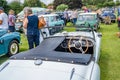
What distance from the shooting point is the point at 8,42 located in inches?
351

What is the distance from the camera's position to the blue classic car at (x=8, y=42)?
8.52 m

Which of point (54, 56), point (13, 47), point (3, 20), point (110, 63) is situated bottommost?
point (110, 63)

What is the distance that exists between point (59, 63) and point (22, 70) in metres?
0.56

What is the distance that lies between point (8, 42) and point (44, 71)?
5.58 m

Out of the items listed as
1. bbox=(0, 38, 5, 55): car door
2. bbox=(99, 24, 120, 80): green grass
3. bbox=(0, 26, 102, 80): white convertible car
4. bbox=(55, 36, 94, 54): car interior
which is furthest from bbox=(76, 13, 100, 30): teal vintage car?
bbox=(0, 26, 102, 80): white convertible car

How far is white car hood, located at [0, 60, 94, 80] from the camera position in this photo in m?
3.46

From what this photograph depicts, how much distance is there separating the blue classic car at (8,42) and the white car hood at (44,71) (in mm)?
4665

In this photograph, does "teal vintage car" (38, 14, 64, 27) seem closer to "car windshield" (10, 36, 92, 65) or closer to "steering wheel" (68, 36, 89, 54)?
"steering wheel" (68, 36, 89, 54)

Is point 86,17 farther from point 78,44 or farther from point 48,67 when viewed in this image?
point 48,67

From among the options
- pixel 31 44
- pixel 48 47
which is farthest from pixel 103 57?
pixel 48 47

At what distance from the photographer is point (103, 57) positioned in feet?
29.5

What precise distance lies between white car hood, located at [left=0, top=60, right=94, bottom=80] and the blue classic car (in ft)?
15.3

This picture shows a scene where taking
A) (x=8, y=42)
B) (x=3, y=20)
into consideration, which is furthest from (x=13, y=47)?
(x=3, y=20)

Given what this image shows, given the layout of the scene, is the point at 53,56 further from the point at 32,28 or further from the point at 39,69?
the point at 32,28
